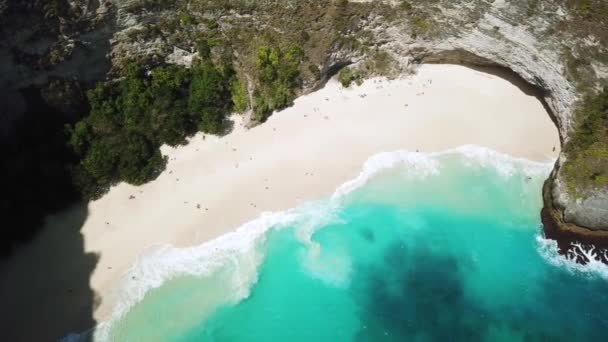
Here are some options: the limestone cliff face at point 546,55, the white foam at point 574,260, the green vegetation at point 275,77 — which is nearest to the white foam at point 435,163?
the limestone cliff face at point 546,55

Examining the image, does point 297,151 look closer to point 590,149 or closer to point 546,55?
point 546,55

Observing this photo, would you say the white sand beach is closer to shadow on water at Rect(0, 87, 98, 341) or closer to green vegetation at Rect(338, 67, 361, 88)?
shadow on water at Rect(0, 87, 98, 341)

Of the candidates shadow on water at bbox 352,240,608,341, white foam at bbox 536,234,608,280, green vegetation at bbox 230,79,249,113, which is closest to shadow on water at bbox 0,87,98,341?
green vegetation at bbox 230,79,249,113

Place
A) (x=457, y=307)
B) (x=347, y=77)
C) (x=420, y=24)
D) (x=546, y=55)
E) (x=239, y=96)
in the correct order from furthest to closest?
(x=347, y=77) → (x=239, y=96) → (x=420, y=24) → (x=546, y=55) → (x=457, y=307)

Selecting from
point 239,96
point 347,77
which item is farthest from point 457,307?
point 239,96

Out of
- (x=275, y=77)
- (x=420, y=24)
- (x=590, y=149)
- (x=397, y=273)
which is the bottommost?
(x=397, y=273)
